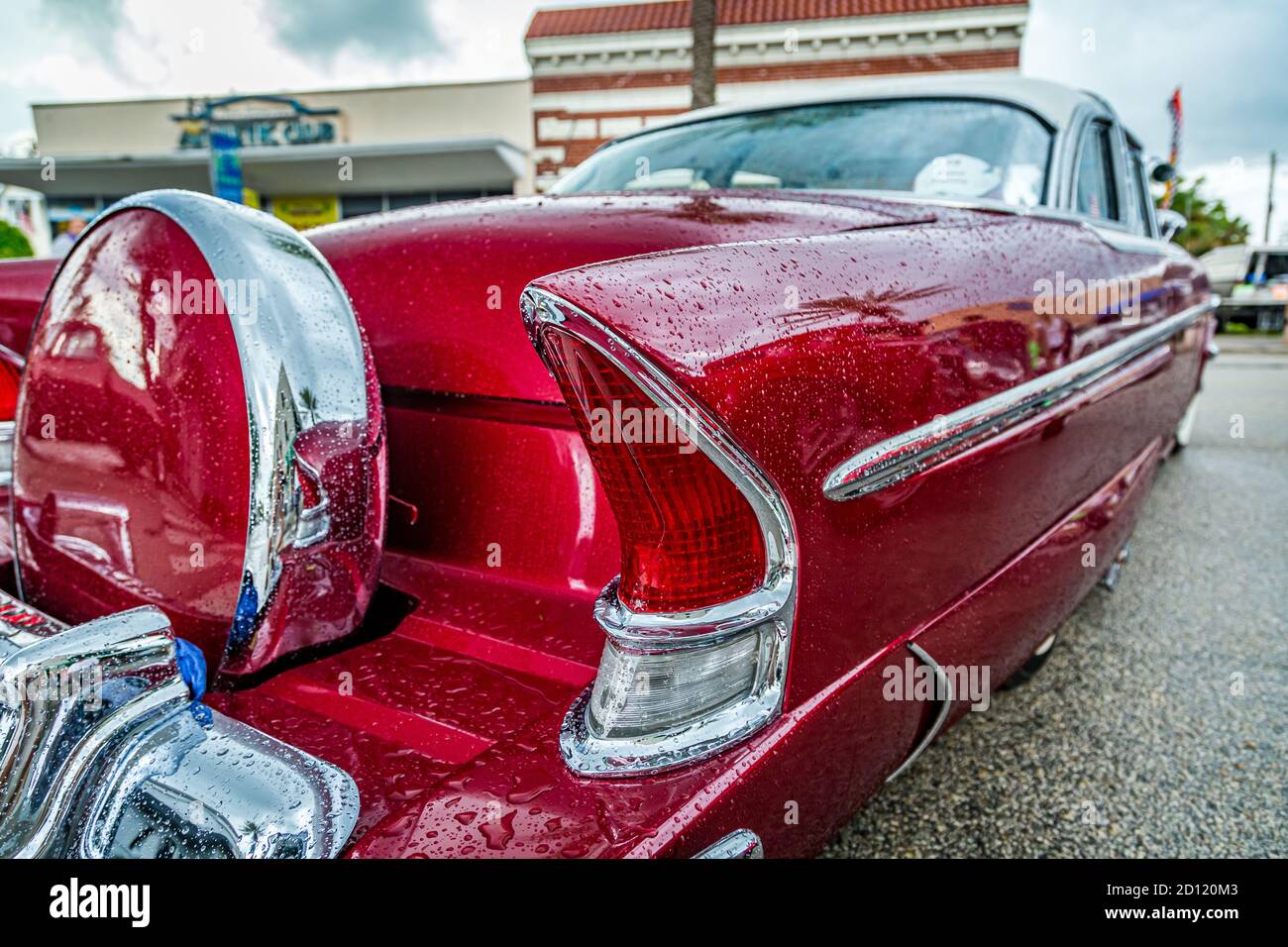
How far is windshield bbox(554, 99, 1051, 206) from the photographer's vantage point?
2141 millimetres

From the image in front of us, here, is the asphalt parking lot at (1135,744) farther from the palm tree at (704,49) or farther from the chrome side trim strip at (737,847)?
the palm tree at (704,49)

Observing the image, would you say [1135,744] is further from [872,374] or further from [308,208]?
[308,208]

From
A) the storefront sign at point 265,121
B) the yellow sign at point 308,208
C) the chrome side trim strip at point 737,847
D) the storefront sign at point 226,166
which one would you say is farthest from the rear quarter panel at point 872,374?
the yellow sign at point 308,208

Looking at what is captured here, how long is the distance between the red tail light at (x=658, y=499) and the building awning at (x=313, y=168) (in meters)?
15.7

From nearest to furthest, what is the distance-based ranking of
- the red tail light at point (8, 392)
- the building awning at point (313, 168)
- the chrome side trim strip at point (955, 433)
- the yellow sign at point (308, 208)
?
1. the chrome side trim strip at point (955, 433)
2. the red tail light at point (8, 392)
3. the building awning at point (313, 168)
4. the yellow sign at point (308, 208)

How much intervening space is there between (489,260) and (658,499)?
63 cm

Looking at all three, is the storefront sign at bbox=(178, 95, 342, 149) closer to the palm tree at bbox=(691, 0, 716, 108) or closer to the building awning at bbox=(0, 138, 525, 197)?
the building awning at bbox=(0, 138, 525, 197)

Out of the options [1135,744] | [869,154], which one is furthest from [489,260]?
[1135,744]

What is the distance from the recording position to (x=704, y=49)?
463 inches

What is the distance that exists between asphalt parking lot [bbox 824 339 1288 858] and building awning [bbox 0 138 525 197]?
14.6 metres

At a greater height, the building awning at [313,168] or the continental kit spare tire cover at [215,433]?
the building awning at [313,168]

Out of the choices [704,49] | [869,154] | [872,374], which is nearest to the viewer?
[872,374]

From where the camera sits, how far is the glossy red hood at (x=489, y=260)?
1.28m

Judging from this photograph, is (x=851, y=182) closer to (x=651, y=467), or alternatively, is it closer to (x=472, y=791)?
(x=651, y=467)
